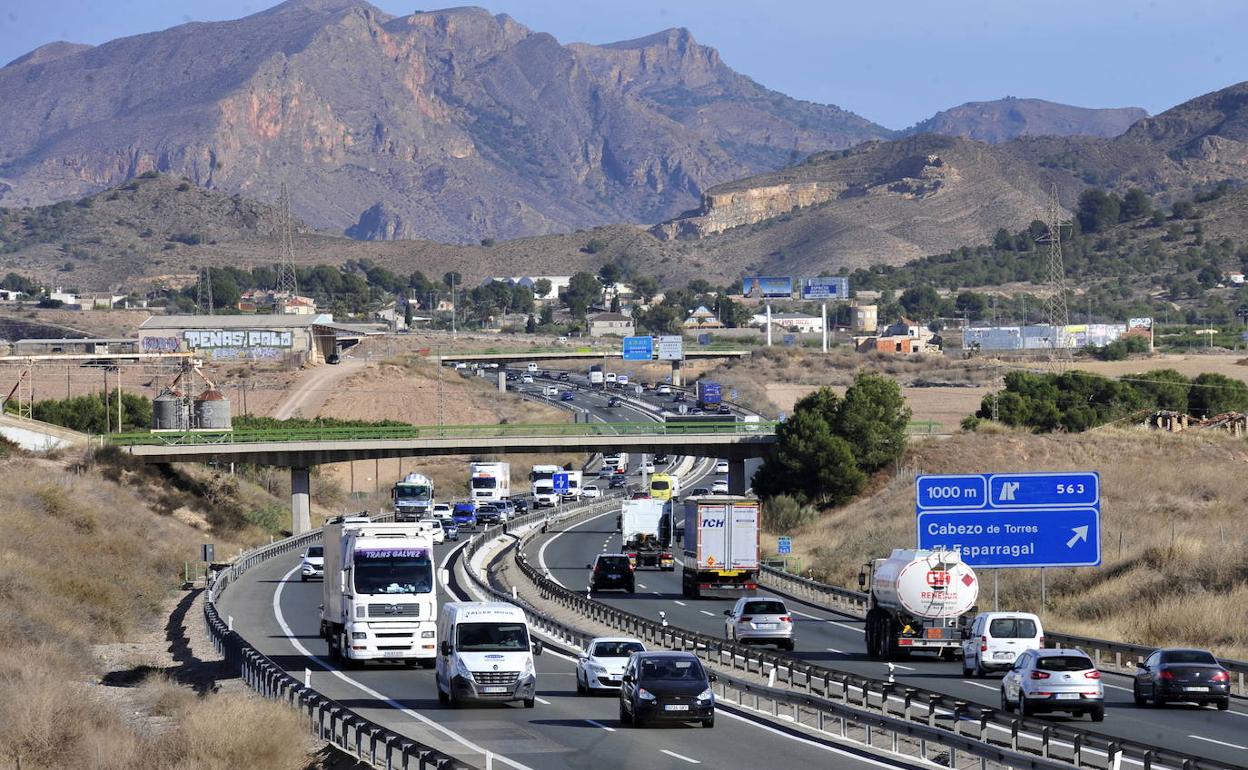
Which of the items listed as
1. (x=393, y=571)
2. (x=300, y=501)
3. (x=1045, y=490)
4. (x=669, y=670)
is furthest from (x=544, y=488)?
(x=669, y=670)

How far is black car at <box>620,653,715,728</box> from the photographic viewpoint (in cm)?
3222

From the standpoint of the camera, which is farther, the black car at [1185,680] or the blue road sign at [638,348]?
the blue road sign at [638,348]

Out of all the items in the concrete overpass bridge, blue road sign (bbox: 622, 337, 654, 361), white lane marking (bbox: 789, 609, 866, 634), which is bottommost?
white lane marking (bbox: 789, 609, 866, 634)

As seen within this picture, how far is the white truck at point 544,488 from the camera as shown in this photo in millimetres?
118562

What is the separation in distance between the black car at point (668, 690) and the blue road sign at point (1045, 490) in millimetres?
16149

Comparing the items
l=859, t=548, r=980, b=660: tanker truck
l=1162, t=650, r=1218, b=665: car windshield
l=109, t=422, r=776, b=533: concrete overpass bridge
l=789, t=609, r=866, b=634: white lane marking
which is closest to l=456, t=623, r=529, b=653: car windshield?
l=859, t=548, r=980, b=660: tanker truck

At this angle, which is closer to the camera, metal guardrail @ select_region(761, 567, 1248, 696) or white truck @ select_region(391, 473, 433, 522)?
metal guardrail @ select_region(761, 567, 1248, 696)

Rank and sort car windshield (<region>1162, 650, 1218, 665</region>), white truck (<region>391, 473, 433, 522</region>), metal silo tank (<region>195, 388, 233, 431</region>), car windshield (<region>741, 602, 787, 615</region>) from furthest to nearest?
metal silo tank (<region>195, 388, 233, 431</region>), white truck (<region>391, 473, 433, 522</region>), car windshield (<region>741, 602, 787, 615</region>), car windshield (<region>1162, 650, 1218, 665</region>)

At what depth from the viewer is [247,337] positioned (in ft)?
523

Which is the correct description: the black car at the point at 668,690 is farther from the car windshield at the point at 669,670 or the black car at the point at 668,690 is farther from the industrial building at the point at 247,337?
the industrial building at the point at 247,337

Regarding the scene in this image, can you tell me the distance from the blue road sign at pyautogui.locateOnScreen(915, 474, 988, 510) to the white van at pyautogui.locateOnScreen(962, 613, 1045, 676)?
700 centimetres

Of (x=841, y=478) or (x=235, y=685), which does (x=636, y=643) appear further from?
(x=841, y=478)

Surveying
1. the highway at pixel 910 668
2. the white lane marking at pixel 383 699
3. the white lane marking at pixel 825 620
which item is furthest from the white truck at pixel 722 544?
the white lane marking at pixel 383 699

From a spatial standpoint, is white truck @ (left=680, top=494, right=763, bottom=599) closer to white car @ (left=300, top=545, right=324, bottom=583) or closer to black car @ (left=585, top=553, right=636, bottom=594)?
black car @ (left=585, top=553, right=636, bottom=594)
